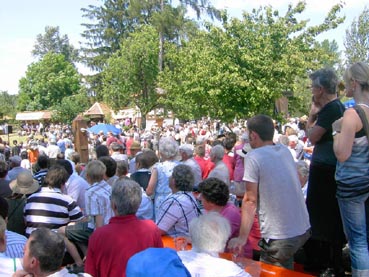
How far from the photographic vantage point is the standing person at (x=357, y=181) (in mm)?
3133

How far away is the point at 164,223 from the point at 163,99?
27388 millimetres

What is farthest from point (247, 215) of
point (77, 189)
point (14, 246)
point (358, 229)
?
point (77, 189)

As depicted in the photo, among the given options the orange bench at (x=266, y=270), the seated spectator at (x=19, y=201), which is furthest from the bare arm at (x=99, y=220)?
the orange bench at (x=266, y=270)

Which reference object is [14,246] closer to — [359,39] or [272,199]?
[272,199]

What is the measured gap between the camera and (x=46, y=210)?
4879mm

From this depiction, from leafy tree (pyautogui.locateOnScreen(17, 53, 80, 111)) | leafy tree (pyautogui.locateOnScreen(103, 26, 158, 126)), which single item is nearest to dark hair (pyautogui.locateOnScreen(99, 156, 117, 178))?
leafy tree (pyautogui.locateOnScreen(103, 26, 158, 126))

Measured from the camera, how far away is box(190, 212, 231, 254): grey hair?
9.26ft

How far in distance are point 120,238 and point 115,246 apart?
6 centimetres

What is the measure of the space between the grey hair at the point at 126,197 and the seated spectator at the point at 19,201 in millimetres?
2307

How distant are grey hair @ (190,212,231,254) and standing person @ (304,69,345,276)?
46.4 inches

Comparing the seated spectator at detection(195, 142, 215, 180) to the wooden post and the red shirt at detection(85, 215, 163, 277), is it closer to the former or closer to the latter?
the red shirt at detection(85, 215, 163, 277)

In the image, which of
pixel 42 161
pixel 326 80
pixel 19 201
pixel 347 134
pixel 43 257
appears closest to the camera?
pixel 43 257

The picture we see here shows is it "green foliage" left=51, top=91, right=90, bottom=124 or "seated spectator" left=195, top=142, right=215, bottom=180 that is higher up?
"green foliage" left=51, top=91, right=90, bottom=124

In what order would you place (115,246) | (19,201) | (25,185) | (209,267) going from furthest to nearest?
(25,185) < (19,201) < (115,246) < (209,267)
